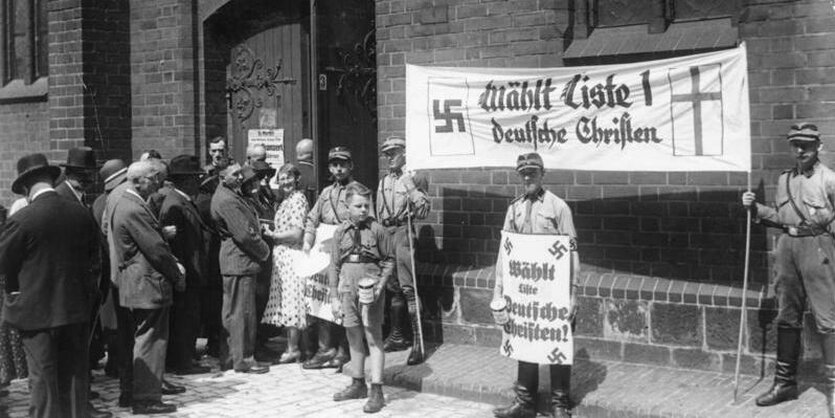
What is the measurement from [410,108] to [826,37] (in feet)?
11.3

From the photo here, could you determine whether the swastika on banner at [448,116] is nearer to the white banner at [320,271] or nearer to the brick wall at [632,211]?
the brick wall at [632,211]

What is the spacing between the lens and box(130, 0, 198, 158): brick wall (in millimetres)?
12031

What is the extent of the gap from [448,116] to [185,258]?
2723 mm

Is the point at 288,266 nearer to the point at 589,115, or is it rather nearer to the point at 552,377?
the point at 552,377

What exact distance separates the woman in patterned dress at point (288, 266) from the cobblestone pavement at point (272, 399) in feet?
1.50

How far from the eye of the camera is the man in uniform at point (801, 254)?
272 inches

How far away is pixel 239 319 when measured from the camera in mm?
8945

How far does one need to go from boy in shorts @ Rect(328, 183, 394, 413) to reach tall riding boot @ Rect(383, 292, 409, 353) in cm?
144

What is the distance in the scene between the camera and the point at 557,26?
8.84m

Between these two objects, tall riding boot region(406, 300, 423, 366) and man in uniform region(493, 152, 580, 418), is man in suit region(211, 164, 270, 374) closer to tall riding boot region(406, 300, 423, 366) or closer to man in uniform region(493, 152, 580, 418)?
tall riding boot region(406, 300, 423, 366)

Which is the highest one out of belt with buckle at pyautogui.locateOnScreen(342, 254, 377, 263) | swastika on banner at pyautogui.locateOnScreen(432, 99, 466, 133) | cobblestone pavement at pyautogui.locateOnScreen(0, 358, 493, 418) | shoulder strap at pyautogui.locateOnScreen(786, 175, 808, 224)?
swastika on banner at pyautogui.locateOnScreen(432, 99, 466, 133)

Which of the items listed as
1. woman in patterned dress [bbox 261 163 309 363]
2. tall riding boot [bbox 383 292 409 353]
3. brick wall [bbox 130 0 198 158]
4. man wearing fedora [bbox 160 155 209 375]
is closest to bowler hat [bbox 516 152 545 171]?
tall riding boot [bbox 383 292 409 353]

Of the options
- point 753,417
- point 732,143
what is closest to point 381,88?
point 732,143

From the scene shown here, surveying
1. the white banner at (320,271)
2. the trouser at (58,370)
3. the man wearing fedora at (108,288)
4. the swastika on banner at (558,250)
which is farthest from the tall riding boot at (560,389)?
the man wearing fedora at (108,288)
